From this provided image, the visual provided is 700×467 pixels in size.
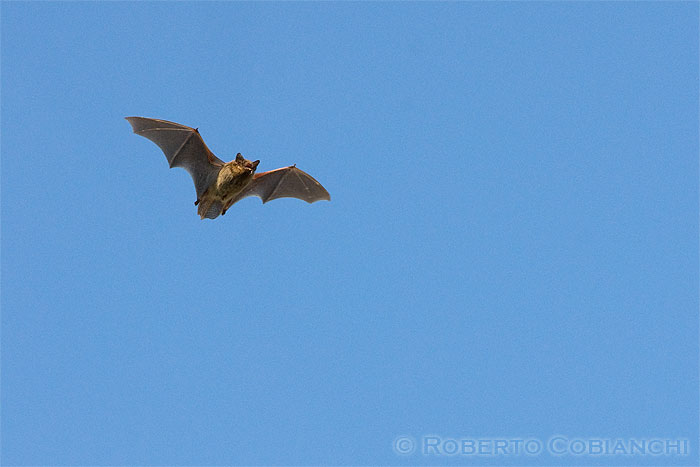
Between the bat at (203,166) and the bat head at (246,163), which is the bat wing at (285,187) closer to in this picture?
the bat at (203,166)

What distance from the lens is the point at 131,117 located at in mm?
23766

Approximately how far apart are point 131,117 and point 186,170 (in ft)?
8.36

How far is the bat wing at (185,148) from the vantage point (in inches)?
952

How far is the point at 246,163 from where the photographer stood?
77.3 ft

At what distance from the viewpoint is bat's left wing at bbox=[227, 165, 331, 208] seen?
2607 cm

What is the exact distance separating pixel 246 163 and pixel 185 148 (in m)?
2.62

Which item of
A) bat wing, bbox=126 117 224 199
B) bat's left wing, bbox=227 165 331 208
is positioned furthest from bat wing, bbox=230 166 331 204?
bat wing, bbox=126 117 224 199

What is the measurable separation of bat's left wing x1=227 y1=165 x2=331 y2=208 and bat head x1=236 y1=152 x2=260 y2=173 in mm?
2149

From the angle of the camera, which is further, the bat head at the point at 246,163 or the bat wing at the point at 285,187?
the bat wing at the point at 285,187

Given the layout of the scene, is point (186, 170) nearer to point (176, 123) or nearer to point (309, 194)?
point (176, 123)

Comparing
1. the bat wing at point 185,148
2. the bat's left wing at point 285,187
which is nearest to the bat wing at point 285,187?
the bat's left wing at point 285,187

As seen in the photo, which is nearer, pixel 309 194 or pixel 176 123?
pixel 176 123

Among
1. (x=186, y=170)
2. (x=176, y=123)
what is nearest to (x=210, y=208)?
(x=186, y=170)

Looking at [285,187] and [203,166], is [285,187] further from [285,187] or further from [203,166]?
[203,166]
